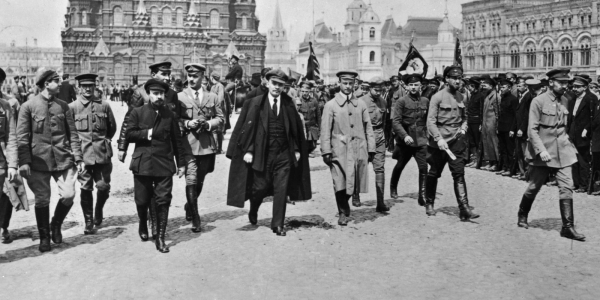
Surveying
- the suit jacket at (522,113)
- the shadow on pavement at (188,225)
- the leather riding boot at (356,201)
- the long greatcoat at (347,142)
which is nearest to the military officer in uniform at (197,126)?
the shadow on pavement at (188,225)

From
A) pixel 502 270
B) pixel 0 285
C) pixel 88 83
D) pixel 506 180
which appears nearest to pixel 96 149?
pixel 88 83

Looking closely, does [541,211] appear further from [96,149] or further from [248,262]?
[96,149]

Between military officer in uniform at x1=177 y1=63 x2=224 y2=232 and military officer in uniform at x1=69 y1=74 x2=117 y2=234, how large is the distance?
101cm

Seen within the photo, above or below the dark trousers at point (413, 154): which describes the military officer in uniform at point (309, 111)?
above

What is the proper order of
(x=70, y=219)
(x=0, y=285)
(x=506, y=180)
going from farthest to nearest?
(x=506, y=180), (x=70, y=219), (x=0, y=285)

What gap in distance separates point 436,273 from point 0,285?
404 centimetres

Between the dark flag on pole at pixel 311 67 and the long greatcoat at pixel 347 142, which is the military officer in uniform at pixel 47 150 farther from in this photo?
the dark flag on pole at pixel 311 67

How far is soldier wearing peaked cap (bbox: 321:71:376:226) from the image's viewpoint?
9.23m

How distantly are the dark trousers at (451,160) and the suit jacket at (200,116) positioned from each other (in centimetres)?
296

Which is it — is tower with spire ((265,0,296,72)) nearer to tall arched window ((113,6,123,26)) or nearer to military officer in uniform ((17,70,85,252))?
tall arched window ((113,6,123,26))

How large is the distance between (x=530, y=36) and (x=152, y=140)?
4871cm

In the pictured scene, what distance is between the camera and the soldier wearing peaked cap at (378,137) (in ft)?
33.4

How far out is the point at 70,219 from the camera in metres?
9.66

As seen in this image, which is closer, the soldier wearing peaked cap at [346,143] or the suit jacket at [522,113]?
the soldier wearing peaked cap at [346,143]
